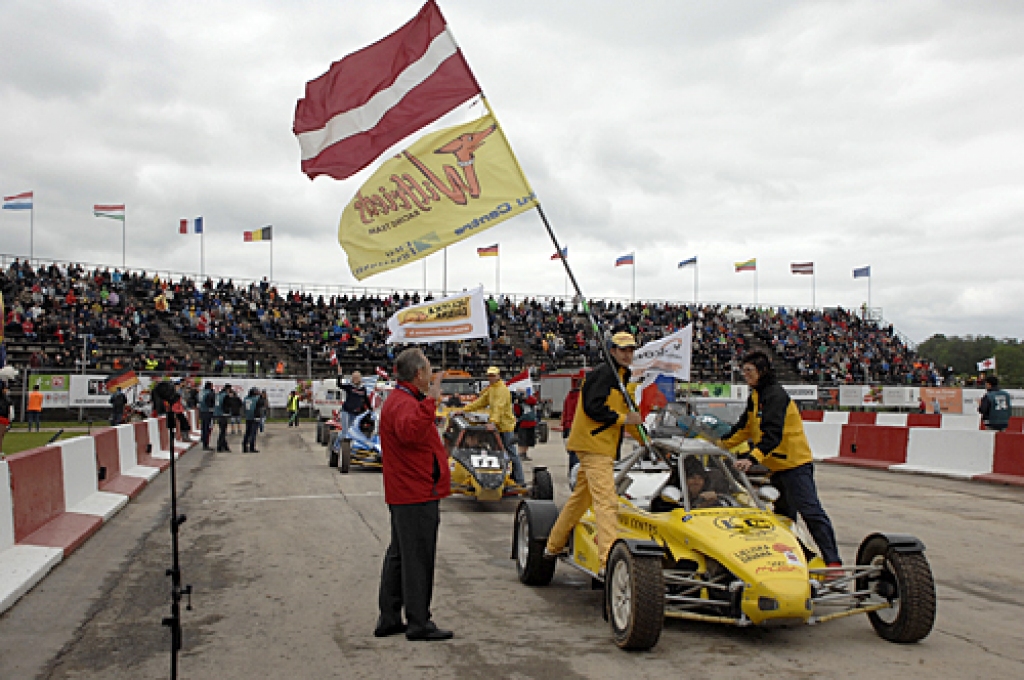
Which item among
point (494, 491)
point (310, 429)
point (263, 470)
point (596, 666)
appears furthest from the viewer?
point (310, 429)

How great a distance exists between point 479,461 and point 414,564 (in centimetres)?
662

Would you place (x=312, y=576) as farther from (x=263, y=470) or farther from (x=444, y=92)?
(x=263, y=470)

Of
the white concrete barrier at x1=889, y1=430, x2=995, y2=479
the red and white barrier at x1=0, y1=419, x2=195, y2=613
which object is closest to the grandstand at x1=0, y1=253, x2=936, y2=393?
the white concrete barrier at x1=889, y1=430, x2=995, y2=479

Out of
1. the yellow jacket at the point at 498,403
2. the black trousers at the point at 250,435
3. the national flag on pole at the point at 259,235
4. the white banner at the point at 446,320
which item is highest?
the national flag on pole at the point at 259,235

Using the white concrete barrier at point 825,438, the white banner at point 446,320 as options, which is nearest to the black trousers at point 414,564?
the white concrete barrier at point 825,438

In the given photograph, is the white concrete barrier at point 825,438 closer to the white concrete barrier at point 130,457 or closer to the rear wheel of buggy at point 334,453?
the rear wheel of buggy at point 334,453

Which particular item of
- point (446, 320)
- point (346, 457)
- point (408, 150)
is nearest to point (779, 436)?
point (408, 150)

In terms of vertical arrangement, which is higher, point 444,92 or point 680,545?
point 444,92

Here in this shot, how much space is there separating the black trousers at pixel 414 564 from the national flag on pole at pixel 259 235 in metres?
50.3

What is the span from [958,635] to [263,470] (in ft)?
47.3

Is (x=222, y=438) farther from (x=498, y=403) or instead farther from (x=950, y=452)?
(x=950, y=452)

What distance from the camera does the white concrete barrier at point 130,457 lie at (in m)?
15.6

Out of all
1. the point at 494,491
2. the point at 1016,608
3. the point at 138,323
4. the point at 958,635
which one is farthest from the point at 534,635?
the point at 138,323

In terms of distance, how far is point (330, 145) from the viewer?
910 cm
